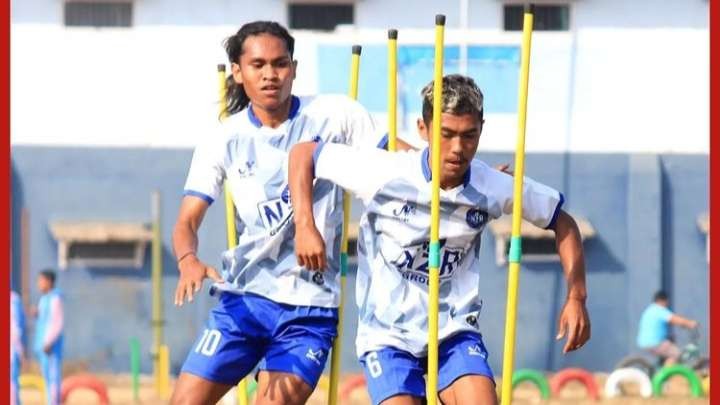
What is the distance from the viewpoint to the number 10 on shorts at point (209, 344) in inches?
344

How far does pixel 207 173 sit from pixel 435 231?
1309 millimetres

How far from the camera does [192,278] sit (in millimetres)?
8102

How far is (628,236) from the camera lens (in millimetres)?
27641

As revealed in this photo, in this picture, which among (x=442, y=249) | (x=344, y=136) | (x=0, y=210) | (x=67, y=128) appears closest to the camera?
(x=442, y=249)

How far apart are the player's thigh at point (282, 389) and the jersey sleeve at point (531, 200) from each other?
1.18m

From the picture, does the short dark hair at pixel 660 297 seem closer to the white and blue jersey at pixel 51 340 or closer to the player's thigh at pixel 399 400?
the white and blue jersey at pixel 51 340

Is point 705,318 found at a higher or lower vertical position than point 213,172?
lower

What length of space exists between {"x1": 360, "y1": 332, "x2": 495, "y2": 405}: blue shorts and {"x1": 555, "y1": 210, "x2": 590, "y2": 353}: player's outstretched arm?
373 mm

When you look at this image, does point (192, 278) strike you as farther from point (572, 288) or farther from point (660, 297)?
point (660, 297)

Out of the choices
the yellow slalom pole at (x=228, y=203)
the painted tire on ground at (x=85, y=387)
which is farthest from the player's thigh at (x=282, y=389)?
the painted tire on ground at (x=85, y=387)

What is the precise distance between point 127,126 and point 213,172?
18678mm

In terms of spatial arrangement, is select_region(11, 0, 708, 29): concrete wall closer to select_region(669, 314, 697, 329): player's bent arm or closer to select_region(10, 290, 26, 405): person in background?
select_region(669, 314, 697, 329): player's bent arm

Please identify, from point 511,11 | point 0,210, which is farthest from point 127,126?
point 0,210

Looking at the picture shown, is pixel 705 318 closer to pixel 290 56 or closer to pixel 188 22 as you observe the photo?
pixel 188 22
